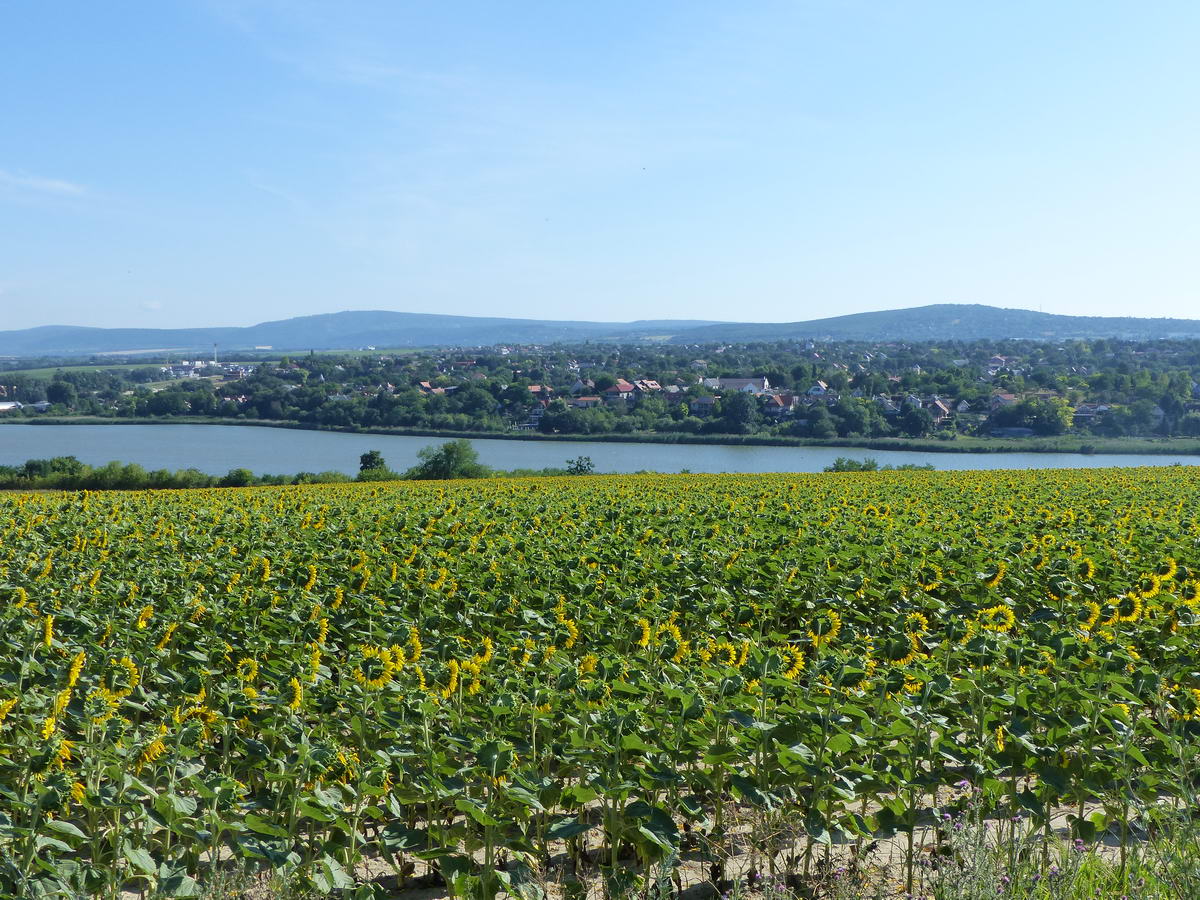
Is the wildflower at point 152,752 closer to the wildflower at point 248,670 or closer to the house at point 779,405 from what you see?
the wildflower at point 248,670

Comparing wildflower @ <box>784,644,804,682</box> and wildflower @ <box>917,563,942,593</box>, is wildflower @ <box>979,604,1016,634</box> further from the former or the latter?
wildflower @ <box>917,563,942,593</box>

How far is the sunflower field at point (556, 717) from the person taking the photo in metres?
4.76

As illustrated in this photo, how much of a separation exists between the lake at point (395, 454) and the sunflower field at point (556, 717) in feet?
174

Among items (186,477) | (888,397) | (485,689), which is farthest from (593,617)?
(888,397)

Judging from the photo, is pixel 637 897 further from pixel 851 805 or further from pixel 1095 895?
pixel 851 805

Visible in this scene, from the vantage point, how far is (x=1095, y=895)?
4500 mm

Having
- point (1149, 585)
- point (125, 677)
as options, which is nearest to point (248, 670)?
point (125, 677)

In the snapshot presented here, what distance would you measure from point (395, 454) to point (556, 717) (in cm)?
8131

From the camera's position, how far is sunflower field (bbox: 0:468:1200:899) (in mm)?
4758

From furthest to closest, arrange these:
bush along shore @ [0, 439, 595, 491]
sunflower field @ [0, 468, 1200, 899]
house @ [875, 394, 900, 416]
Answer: house @ [875, 394, 900, 416] < bush along shore @ [0, 439, 595, 491] < sunflower field @ [0, 468, 1200, 899]

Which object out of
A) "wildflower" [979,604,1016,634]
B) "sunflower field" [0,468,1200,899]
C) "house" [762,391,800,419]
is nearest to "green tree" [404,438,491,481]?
"sunflower field" [0,468,1200,899]

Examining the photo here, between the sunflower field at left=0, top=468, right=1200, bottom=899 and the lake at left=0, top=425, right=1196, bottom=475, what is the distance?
53.1 metres

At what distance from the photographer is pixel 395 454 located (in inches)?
3359

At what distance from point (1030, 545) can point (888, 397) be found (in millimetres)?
117834
